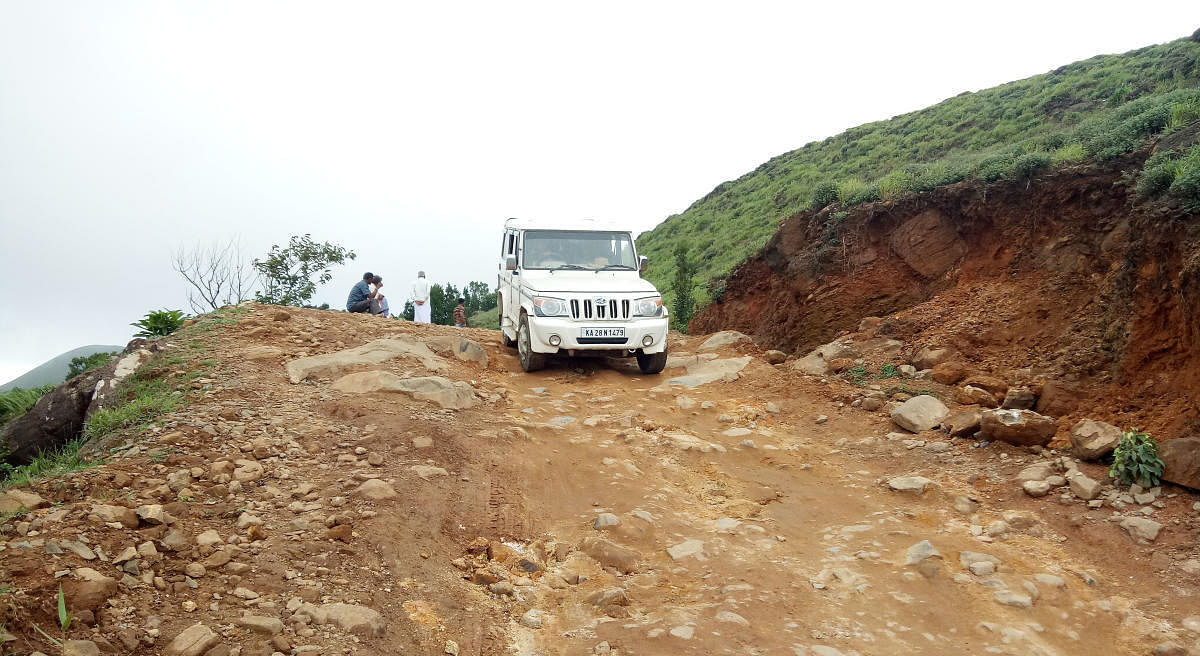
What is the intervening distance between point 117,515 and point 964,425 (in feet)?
21.9

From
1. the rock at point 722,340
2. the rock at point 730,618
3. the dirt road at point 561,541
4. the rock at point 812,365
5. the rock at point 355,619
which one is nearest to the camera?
the rock at point 355,619

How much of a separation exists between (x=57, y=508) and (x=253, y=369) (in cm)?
375

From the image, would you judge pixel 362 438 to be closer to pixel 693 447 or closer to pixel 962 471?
pixel 693 447

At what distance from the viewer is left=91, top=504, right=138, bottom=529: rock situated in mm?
3836

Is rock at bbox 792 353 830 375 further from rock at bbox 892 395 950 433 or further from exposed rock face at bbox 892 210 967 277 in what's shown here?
exposed rock face at bbox 892 210 967 277

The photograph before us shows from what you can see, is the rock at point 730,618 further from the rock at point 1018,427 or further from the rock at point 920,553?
the rock at point 1018,427

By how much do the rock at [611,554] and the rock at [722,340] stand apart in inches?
297

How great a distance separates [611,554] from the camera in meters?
4.50

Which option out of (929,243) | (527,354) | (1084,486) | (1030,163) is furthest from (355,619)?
(1030,163)

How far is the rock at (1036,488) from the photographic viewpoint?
5.18 m

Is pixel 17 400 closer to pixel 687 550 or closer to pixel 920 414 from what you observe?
pixel 687 550

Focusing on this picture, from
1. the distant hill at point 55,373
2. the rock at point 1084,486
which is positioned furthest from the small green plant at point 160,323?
the rock at point 1084,486

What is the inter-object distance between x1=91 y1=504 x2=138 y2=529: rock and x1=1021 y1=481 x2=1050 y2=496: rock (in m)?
6.14

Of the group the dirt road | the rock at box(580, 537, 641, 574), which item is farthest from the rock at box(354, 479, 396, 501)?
the rock at box(580, 537, 641, 574)
